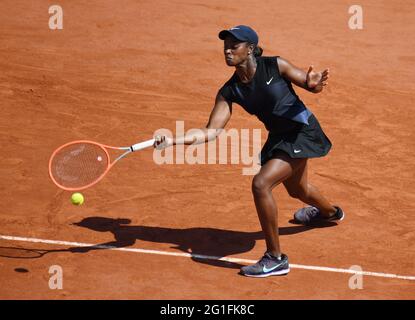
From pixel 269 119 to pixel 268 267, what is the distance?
4.77ft

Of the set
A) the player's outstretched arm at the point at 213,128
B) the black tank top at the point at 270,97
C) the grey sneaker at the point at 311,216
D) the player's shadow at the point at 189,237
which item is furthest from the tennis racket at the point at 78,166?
the grey sneaker at the point at 311,216

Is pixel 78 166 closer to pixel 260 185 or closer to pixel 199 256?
pixel 199 256

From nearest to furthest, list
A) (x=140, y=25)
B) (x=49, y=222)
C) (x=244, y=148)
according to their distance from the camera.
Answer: (x=49, y=222), (x=244, y=148), (x=140, y=25)

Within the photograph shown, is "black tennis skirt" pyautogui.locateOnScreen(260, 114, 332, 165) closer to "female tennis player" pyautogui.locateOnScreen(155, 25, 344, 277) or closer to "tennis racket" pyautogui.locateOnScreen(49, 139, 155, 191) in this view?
"female tennis player" pyautogui.locateOnScreen(155, 25, 344, 277)

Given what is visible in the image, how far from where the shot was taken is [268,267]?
8.45m

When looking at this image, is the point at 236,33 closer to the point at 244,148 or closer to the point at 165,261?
the point at 165,261

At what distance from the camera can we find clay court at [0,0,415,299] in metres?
8.56

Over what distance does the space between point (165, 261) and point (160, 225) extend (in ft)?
2.77

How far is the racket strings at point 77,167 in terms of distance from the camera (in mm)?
8570

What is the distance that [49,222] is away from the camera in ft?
31.1

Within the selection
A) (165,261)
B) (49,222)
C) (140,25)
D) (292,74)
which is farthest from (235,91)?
(140,25)

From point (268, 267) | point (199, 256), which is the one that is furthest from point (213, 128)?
point (268, 267)

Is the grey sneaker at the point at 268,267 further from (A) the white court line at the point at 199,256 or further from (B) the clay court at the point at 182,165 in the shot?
(A) the white court line at the point at 199,256

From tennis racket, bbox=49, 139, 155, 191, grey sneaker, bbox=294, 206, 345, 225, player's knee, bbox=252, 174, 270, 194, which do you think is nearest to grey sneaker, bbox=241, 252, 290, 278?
player's knee, bbox=252, 174, 270, 194
